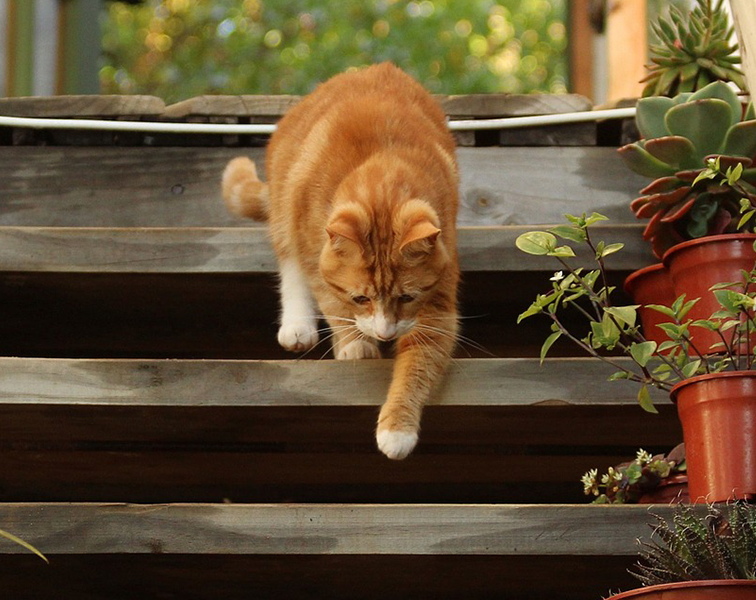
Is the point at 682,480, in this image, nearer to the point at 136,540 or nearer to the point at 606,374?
the point at 606,374

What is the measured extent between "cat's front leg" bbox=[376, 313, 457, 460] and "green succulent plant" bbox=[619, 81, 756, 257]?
58 cm

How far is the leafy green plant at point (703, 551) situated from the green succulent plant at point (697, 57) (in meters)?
1.53

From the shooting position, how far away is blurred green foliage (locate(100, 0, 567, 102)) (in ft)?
32.6

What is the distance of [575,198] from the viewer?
3318mm

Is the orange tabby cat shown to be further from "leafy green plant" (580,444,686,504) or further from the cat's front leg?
"leafy green plant" (580,444,686,504)

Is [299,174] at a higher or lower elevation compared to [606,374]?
higher

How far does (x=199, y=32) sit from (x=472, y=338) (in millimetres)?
7953

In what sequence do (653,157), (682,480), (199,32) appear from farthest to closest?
(199,32) → (653,157) → (682,480)

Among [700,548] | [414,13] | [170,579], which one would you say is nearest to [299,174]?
[170,579]

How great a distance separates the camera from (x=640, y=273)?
273 centimetres

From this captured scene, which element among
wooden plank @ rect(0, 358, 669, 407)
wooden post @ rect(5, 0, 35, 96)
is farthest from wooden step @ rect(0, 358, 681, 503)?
wooden post @ rect(5, 0, 35, 96)

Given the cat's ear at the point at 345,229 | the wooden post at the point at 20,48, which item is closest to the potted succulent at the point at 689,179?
the cat's ear at the point at 345,229

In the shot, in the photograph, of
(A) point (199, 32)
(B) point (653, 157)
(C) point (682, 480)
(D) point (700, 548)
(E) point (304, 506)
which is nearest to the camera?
(D) point (700, 548)

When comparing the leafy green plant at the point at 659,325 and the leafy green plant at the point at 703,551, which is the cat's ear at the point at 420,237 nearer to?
the leafy green plant at the point at 659,325
